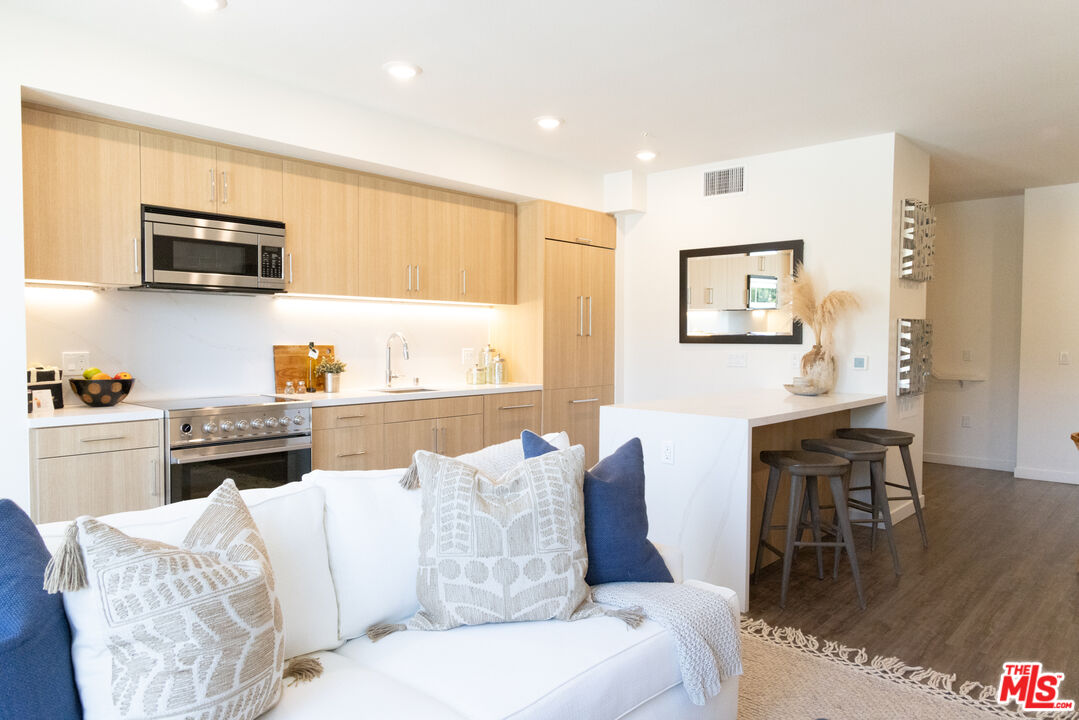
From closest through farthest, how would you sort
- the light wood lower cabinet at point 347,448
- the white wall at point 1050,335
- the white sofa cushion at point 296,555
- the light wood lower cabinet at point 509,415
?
the white sofa cushion at point 296,555, the light wood lower cabinet at point 347,448, the light wood lower cabinet at point 509,415, the white wall at point 1050,335

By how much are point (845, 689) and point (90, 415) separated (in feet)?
10.5

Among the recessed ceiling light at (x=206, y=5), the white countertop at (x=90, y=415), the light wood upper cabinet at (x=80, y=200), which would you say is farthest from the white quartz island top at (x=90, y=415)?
the recessed ceiling light at (x=206, y=5)

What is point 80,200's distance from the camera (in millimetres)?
3223

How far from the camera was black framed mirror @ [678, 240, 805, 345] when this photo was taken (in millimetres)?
4953

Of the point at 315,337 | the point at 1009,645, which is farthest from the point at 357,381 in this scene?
the point at 1009,645

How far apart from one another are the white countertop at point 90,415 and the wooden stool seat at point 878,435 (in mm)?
3787

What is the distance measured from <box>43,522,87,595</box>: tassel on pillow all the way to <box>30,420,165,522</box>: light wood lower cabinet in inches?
80.4

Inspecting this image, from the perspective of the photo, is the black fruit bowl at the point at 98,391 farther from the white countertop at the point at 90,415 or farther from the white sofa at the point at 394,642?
the white sofa at the point at 394,642

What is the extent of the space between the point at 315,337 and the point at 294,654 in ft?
9.89

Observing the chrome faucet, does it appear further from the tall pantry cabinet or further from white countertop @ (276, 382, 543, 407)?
the tall pantry cabinet

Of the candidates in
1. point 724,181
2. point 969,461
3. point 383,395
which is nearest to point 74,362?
point 383,395

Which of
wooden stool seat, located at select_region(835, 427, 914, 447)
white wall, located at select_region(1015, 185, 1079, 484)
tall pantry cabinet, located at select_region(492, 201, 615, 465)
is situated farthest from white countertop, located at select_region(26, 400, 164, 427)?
white wall, located at select_region(1015, 185, 1079, 484)

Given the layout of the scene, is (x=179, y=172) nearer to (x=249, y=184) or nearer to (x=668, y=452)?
(x=249, y=184)

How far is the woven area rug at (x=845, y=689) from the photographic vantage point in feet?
7.45
